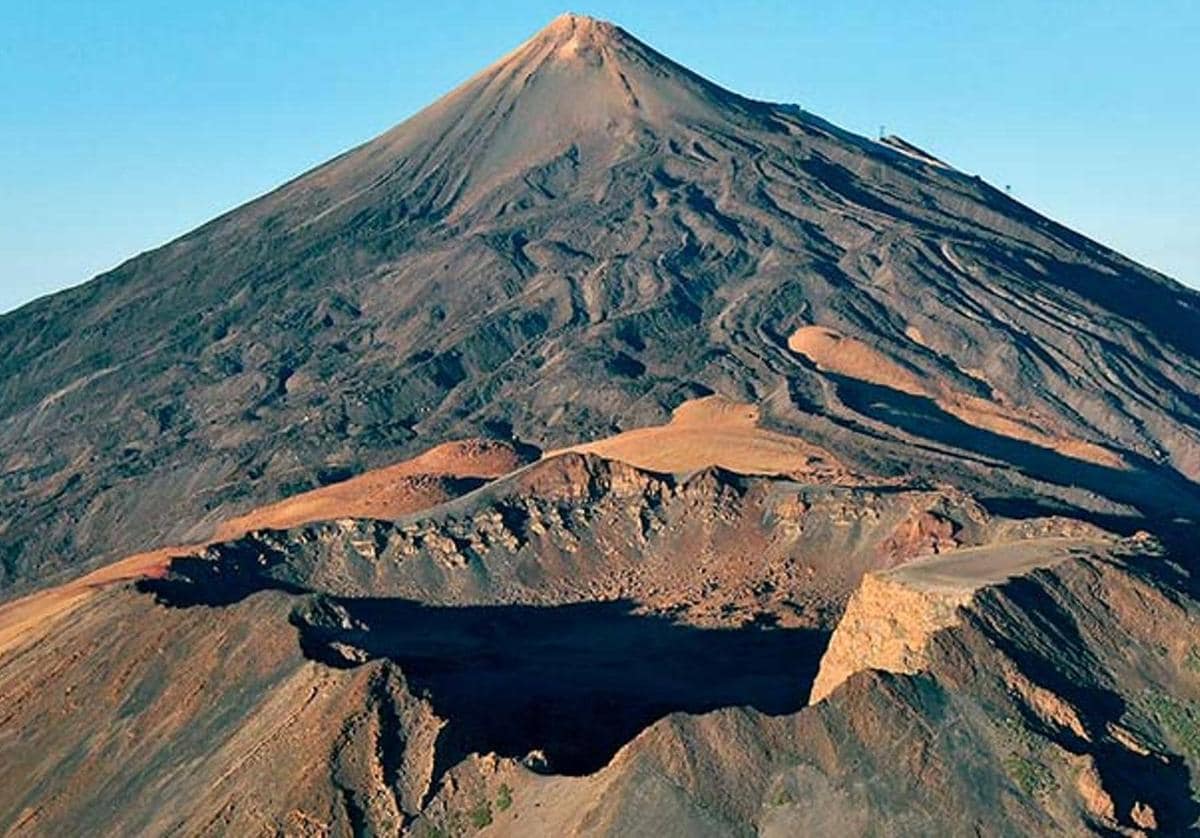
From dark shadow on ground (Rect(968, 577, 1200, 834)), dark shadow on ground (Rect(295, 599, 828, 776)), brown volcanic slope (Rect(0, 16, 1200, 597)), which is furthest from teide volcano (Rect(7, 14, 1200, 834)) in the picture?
brown volcanic slope (Rect(0, 16, 1200, 597))

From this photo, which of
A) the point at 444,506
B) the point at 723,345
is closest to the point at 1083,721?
the point at 444,506

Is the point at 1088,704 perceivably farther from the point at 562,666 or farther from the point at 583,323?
the point at 583,323

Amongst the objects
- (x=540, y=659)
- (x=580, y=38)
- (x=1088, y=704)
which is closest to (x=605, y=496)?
(x=540, y=659)

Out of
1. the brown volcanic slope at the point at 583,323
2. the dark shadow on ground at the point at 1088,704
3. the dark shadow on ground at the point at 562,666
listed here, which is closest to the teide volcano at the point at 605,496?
the dark shadow on ground at the point at 1088,704

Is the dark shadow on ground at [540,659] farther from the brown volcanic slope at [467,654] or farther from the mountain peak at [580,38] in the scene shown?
the mountain peak at [580,38]

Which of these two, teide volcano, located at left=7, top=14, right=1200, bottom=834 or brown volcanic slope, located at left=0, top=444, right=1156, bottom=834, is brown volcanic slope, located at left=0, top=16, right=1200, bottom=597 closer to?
teide volcano, located at left=7, top=14, right=1200, bottom=834
